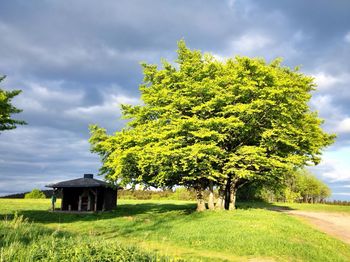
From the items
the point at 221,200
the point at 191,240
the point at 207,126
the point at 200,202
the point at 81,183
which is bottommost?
the point at 191,240

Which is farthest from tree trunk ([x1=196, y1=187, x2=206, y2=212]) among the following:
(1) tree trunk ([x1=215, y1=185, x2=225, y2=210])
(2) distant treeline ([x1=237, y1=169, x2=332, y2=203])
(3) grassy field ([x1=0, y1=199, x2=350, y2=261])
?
(2) distant treeline ([x1=237, y1=169, x2=332, y2=203])

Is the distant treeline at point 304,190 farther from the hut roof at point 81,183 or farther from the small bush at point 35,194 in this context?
the small bush at point 35,194

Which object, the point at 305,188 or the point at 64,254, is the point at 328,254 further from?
the point at 305,188

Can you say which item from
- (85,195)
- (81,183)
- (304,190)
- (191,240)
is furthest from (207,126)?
(304,190)

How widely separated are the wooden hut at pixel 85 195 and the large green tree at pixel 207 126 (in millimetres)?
4876

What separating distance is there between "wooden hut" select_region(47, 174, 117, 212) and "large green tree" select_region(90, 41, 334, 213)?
488cm

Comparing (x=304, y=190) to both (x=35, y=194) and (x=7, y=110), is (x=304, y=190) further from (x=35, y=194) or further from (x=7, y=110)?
(x=7, y=110)

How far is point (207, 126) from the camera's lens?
3103cm

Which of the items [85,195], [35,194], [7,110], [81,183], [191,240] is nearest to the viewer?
[191,240]

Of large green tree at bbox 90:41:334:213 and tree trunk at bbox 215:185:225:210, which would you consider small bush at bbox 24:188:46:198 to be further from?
tree trunk at bbox 215:185:225:210

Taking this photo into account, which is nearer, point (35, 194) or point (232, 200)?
point (232, 200)

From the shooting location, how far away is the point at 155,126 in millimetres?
33406

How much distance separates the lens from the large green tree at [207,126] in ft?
101

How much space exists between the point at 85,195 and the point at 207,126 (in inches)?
764
